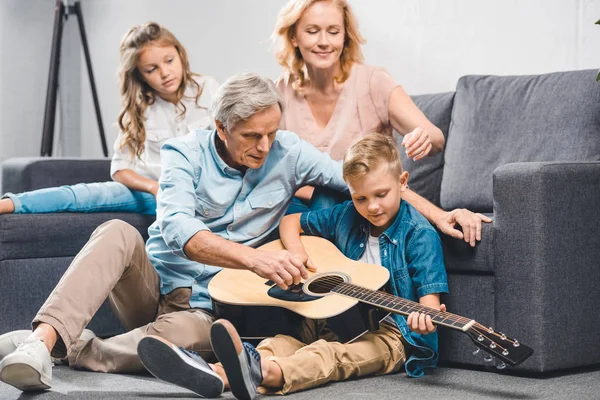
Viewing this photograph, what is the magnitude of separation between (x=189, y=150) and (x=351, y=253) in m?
0.50

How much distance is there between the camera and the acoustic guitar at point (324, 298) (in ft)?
5.92

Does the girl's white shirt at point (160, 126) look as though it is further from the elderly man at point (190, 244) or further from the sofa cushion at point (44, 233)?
the elderly man at point (190, 244)

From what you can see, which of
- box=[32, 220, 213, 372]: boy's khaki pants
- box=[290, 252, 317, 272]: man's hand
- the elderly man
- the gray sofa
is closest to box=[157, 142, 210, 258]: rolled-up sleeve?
the elderly man

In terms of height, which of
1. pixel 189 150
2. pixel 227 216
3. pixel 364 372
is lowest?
pixel 364 372

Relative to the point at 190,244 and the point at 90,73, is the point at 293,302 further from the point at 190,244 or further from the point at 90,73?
the point at 90,73

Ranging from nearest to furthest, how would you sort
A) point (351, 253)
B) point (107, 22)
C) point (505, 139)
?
point (351, 253)
point (505, 139)
point (107, 22)

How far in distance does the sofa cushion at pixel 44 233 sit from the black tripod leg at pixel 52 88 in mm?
1687

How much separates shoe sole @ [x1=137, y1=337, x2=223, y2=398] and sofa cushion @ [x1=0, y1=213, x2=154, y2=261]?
984 mm

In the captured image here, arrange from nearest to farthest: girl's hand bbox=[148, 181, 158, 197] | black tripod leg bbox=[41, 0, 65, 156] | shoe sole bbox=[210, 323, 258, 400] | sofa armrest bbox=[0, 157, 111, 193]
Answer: shoe sole bbox=[210, 323, 258, 400] < girl's hand bbox=[148, 181, 158, 197] < sofa armrest bbox=[0, 157, 111, 193] < black tripod leg bbox=[41, 0, 65, 156]

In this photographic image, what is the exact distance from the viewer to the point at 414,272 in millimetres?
2033

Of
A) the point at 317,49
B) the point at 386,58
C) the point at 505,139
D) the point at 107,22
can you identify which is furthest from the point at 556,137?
the point at 107,22

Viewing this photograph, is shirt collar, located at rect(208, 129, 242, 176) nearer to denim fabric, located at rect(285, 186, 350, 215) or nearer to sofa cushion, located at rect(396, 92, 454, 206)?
denim fabric, located at rect(285, 186, 350, 215)

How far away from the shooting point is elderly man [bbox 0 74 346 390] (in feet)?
6.05

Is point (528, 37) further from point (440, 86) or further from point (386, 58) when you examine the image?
point (386, 58)
